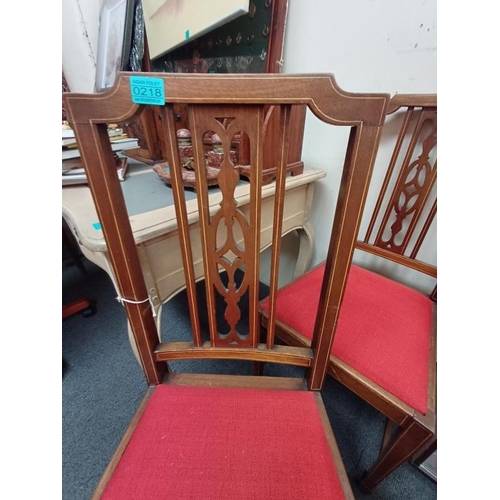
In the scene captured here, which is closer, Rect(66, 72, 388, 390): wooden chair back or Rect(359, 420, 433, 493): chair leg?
Rect(66, 72, 388, 390): wooden chair back

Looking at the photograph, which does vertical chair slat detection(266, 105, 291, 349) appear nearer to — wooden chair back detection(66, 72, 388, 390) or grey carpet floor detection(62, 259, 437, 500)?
wooden chair back detection(66, 72, 388, 390)

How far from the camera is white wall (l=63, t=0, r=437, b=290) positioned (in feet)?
2.32

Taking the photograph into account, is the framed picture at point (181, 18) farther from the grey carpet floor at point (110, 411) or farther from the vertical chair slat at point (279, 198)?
the grey carpet floor at point (110, 411)

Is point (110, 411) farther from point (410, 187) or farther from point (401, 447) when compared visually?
point (410, 187)

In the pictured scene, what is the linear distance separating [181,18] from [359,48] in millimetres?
624

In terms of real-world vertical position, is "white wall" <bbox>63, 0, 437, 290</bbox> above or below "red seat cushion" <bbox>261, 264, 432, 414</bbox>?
above

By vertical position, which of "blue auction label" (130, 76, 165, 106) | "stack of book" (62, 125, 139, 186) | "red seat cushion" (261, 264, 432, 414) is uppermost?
"blue auction label" (130, 76, 165, 106)

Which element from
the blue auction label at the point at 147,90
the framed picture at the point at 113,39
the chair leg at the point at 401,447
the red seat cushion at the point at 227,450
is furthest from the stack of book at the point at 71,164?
the chair leg at the point at 401,447

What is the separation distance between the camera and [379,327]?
2.34ft

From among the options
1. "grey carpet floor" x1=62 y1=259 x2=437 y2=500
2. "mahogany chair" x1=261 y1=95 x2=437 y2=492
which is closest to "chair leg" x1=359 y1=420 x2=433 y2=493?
"mahogany chair" x1=261 y1=95 x2=437 y2=492

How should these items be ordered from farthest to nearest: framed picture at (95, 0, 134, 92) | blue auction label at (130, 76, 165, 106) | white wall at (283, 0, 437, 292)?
framed picture at (95, 0, 134, 92) → white wall at (283, 0, 437, 292) → blue auction label at (130, 76, 165, 106)

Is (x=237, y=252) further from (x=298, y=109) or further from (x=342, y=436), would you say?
(x=342, y=436)

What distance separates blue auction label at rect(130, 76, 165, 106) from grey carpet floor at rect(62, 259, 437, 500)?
111 cm

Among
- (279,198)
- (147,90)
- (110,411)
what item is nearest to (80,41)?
(147,90)
